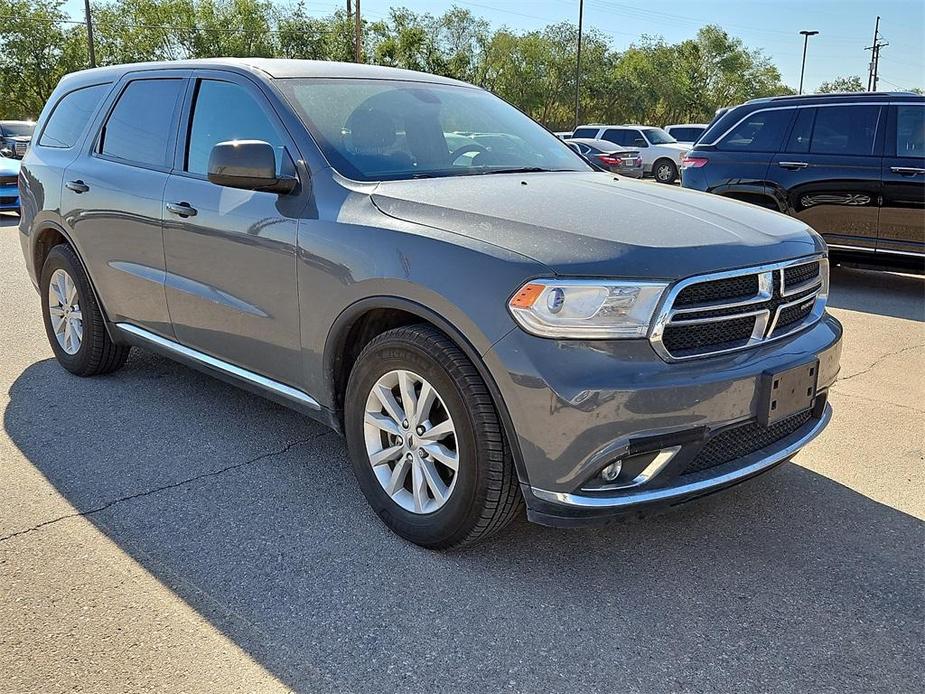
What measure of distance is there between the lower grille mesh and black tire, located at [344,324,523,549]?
614mm

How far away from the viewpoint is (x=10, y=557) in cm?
296

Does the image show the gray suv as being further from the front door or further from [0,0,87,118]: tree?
[0,0,87,118]: tree

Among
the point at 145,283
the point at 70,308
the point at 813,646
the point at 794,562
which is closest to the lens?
the point at 813,646

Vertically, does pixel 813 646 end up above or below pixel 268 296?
below

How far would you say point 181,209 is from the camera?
12.5ft

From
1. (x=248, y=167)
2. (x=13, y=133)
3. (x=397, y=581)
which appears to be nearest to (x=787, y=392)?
(x=397, y=581)

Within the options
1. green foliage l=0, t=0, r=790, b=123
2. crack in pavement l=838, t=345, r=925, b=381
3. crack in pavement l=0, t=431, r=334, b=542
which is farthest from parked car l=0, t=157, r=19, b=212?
green foliage l=0, t=0, r=790, b=123

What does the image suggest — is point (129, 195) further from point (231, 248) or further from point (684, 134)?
point (684, 134)

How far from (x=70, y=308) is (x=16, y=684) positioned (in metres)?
3.11

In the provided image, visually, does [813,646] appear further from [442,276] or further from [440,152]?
[440,152]

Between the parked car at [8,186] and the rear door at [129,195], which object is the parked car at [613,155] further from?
the rear door at [129,195]

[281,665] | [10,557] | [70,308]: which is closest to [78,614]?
[10,557]

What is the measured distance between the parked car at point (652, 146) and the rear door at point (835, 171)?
52.7ft

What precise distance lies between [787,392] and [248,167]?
2154 millimetres
